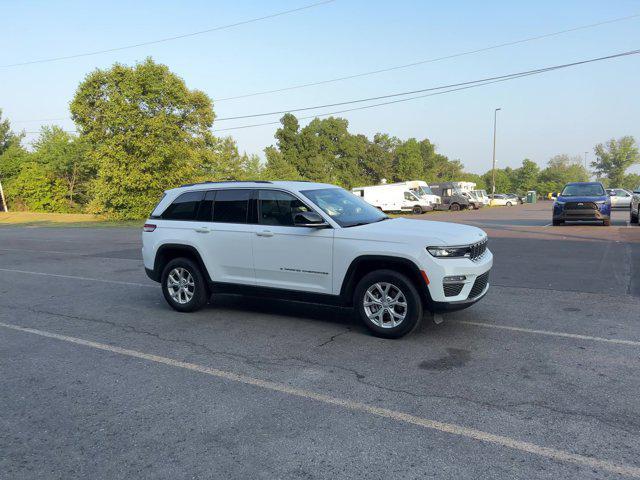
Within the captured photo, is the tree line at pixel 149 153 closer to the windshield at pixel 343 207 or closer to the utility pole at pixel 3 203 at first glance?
the utility pole at pixel 3 203

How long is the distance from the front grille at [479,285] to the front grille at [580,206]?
17.0 metres

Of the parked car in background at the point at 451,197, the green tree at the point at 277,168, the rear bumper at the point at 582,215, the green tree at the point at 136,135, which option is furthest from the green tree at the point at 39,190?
the rear bumper at the point at 582,215

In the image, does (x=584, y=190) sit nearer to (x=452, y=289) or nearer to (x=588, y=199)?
(x=588, y=199)

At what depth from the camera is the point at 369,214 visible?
6.97 meters

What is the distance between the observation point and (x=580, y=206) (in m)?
20.9

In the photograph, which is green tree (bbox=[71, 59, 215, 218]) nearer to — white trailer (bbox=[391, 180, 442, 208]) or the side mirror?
white trailer (bbox=[391, 180, 442, 208])

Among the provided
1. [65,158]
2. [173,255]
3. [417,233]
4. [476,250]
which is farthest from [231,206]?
[65,158]

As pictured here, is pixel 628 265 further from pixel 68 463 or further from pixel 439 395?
pixel 68 463

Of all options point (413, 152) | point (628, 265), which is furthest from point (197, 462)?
point (413, 152)


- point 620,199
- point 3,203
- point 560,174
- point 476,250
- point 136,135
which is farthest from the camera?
point 560,174

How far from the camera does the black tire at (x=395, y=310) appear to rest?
5.75 meters

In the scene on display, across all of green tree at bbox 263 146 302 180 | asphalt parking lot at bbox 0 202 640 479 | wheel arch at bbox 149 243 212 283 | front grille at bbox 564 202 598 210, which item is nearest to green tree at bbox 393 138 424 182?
green tree at bbox 263 146 302 180

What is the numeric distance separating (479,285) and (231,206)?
3443mm

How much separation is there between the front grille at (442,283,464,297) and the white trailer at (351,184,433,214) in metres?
35.7
